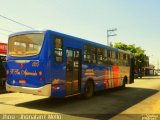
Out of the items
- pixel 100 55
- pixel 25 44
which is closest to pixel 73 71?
pixel 25 44

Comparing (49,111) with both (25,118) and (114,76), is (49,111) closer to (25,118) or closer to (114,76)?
(25,118)

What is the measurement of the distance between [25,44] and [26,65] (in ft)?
3.07

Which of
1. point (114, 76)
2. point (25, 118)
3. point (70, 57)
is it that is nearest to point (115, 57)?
point (114, 76)

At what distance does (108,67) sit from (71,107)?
624cm

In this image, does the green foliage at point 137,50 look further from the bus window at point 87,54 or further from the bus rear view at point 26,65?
the bus rear view at point 26,65

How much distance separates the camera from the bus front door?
40.8ft

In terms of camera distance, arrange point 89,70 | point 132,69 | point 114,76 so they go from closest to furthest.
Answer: point 89,70, point 114,76, point 132,69

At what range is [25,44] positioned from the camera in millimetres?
11805

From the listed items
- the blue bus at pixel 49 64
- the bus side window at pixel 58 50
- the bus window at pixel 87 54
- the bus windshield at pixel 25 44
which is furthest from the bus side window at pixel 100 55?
the bus windshield at pixel 25 44

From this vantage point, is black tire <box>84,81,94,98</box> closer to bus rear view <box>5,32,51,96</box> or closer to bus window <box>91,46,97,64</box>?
bus window <box>91,46,97,64</box>

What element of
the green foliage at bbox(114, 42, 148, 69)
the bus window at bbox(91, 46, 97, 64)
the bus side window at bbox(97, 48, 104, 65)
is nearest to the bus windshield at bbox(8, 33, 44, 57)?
the bus window at bbox(91, 46, 97, 64)

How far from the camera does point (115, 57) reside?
1889 cm

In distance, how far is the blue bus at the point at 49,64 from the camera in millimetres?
11086

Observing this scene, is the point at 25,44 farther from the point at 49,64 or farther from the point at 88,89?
the point at 88,89
